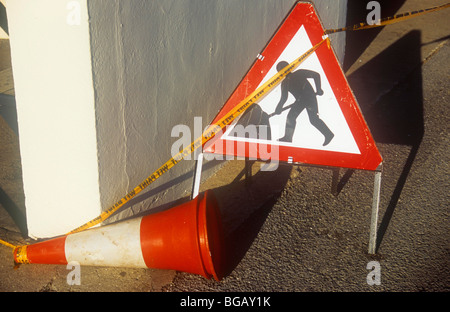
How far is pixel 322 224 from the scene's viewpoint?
177 inches

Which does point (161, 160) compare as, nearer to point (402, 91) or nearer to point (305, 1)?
point (305, 1)

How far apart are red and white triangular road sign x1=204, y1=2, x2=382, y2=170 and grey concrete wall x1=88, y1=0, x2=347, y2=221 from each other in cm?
59

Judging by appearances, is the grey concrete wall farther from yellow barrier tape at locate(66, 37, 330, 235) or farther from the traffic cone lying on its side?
the traffic cone lying on its side

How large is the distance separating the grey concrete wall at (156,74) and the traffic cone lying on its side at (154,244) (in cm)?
29

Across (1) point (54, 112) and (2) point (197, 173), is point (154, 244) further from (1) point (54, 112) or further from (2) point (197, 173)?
(1) point (54, 112)

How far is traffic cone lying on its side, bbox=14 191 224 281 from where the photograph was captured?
12.1ft

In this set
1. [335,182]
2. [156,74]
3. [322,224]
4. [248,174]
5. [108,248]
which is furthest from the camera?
[248,174]

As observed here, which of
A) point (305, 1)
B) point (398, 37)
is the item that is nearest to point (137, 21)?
point (305, 1)

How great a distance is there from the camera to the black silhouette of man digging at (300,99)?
393 centimetres

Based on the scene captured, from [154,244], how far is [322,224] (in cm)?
146

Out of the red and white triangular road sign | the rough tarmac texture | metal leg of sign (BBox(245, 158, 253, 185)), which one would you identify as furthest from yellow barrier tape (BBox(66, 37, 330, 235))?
metal leg of sign (BBox(245, 158, 253, 185))

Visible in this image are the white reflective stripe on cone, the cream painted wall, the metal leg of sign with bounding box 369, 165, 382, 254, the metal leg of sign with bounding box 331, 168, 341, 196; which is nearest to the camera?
the cream painted wall

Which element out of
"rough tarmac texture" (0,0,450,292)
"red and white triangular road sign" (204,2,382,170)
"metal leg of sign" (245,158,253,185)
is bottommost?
"rough tarmac texture" (0,0,450,292)

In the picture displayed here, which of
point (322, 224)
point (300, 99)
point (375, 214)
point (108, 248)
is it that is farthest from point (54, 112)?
point (375, 214)
